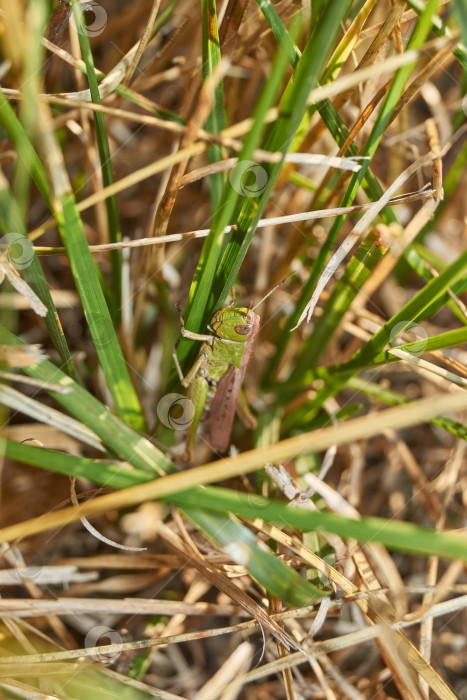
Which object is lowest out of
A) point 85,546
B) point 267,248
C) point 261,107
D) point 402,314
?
point 85,546

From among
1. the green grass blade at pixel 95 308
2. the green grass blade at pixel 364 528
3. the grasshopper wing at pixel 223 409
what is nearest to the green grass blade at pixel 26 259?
the green grass blade at pixel 95 308

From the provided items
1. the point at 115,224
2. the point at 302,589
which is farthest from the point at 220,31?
the point at 302,589

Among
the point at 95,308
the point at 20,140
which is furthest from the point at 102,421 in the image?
the point at 20,140

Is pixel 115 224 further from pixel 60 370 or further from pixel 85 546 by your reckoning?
pixel 85 546

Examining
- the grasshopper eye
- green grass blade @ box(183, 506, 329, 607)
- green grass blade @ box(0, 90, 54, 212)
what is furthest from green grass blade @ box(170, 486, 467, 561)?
green grass blade @ box(0, 90, 54, 212)

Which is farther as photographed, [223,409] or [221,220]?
[223,409]

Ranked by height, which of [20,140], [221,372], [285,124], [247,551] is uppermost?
[285,124]

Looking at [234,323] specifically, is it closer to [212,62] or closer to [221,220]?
[221,220]
